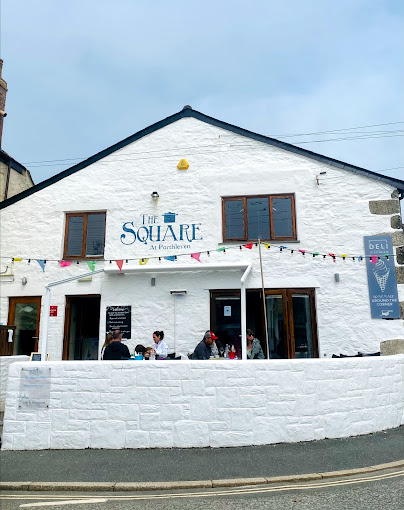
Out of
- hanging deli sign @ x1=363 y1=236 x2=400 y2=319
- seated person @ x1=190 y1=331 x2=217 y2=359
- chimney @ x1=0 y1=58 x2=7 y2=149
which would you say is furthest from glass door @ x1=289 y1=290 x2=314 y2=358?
chimney @ x1=0 y1=58 x2=7 y2=149

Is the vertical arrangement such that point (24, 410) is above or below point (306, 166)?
below

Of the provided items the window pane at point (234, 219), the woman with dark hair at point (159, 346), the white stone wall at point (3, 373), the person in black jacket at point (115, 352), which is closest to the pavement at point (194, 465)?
the person in black jacket at point (115, 352)

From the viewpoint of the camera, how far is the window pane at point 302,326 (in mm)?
10258

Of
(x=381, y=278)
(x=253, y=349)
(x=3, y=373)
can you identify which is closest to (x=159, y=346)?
(x=253, y=349)

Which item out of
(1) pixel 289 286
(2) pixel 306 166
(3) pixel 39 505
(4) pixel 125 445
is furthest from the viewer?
(2) pixel 306 166

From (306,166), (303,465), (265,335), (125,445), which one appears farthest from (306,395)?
(306,166)

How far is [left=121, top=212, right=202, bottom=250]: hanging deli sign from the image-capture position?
433 inches

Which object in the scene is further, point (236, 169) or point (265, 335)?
point (236, 169)

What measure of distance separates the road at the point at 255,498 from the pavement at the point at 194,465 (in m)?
0.14

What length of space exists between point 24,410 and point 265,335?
5.57m

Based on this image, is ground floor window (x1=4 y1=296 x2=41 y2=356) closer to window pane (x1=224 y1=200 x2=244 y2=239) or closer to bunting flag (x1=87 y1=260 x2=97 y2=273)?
bunting flag (x1=87 y1=260 x2=97 y2=273)

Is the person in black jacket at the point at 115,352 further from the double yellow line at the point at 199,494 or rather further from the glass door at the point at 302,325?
the glass door at the point at 302,325

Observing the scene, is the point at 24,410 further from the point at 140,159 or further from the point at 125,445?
the point at 140,159

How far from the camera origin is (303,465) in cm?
558
